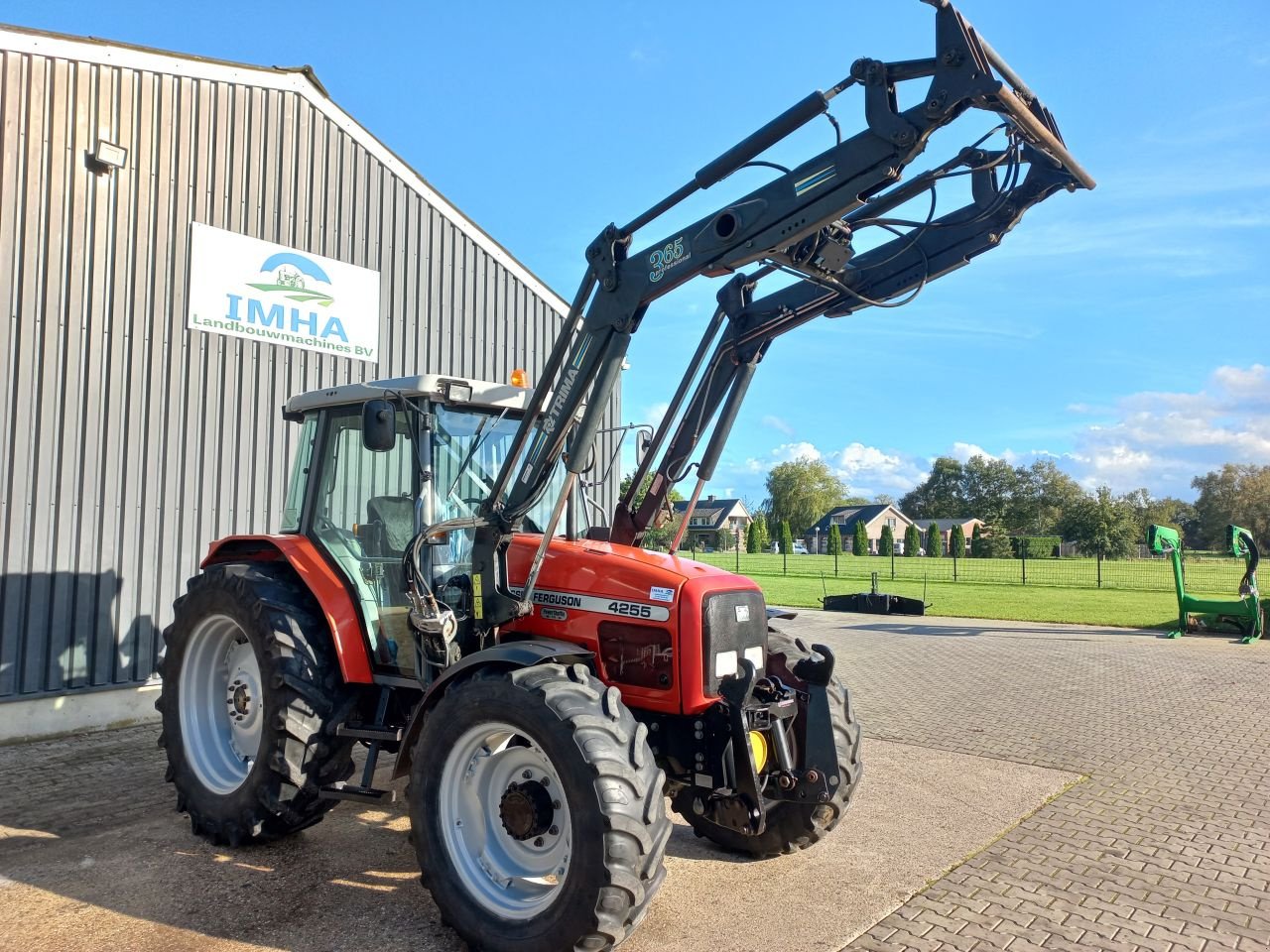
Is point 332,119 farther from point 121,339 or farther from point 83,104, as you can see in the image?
point 121,339

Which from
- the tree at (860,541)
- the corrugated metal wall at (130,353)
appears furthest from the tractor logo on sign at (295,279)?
the tree at (860,541)

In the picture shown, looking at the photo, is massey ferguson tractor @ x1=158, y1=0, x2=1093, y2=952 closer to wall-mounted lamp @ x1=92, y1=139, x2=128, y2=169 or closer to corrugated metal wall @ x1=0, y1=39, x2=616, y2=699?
corrugated metal wall @ x1=0, y1=39, x2=616, y2=699

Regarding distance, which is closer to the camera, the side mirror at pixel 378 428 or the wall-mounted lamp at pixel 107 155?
the side mirror at pixel 378 428

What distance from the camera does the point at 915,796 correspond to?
5.93m

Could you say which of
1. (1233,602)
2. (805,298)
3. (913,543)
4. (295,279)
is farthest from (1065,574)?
A: (805,298)

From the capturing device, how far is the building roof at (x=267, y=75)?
734 centimetres

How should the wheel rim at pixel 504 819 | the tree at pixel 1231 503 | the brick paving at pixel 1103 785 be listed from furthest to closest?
the tree at pixel 1231 503 → the brick paving at pixel 1103 785 → the wheel rim at pixel 504 819

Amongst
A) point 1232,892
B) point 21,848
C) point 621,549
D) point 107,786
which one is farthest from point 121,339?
point 1232,892

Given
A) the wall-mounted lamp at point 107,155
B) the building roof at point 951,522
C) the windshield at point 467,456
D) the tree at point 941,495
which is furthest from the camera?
the tree at point 941,495

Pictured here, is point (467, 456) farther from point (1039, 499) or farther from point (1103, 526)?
point (1039, 499)

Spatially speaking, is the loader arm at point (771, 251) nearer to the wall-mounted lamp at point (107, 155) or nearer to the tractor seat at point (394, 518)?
the tractor seat at point (394, 518)

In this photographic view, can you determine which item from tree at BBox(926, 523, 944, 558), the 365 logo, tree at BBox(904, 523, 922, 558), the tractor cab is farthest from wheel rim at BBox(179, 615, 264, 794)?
tree at BBox(926, 523, 944, 558)

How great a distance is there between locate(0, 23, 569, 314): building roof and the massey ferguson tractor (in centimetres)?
473

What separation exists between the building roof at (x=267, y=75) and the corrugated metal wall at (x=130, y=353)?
0.28ft
